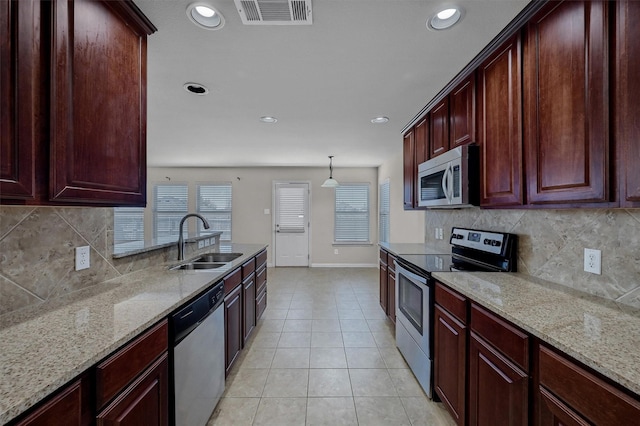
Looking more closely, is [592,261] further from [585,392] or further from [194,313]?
[194,313]

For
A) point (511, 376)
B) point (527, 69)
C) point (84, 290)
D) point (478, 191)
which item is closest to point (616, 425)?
point (511, 376)

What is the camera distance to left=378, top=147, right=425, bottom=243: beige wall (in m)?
4.02

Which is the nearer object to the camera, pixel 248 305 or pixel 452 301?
pixel 452 301

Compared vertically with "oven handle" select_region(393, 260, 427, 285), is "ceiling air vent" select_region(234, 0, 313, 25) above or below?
above

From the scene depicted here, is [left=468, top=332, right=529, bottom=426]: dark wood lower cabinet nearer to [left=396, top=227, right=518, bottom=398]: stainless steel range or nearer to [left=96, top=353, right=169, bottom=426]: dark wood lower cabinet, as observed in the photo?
[left=396, top=227, right=518, bottom=398]: stainless steel range

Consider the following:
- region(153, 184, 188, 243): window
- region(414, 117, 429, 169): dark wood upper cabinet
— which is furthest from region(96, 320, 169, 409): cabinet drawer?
region(153, 184, 188, 243): window

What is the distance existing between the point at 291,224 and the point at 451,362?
16.4ft

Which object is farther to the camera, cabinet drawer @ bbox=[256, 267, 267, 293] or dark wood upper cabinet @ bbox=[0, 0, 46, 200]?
cabinet drawer @ bbox=[256, 267, 267, 293]

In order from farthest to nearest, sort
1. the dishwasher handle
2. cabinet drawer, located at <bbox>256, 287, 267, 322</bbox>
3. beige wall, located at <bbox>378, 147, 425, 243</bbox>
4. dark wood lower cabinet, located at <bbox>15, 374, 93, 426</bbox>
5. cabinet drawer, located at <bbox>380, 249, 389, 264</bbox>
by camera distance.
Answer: beige wall, located at <bbox>378, 147, 425, 243</bbox>, cabinet drawer, located at <bbox>380, 249, 389, 264</bbox>, cabinet drawer, located at <bbox>256, 287, 267, 322</bbox>, the dishwasher handle, dark wood lower cabinet, located at <bbox>15, 374, 93, 426</bbox>

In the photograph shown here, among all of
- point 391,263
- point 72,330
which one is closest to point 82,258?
point 72,330

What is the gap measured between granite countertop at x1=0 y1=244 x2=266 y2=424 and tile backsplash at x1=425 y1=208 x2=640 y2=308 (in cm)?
206

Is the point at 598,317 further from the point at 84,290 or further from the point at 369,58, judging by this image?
the point at 84,290

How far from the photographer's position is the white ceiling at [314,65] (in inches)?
56.2

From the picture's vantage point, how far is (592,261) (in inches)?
54.1
